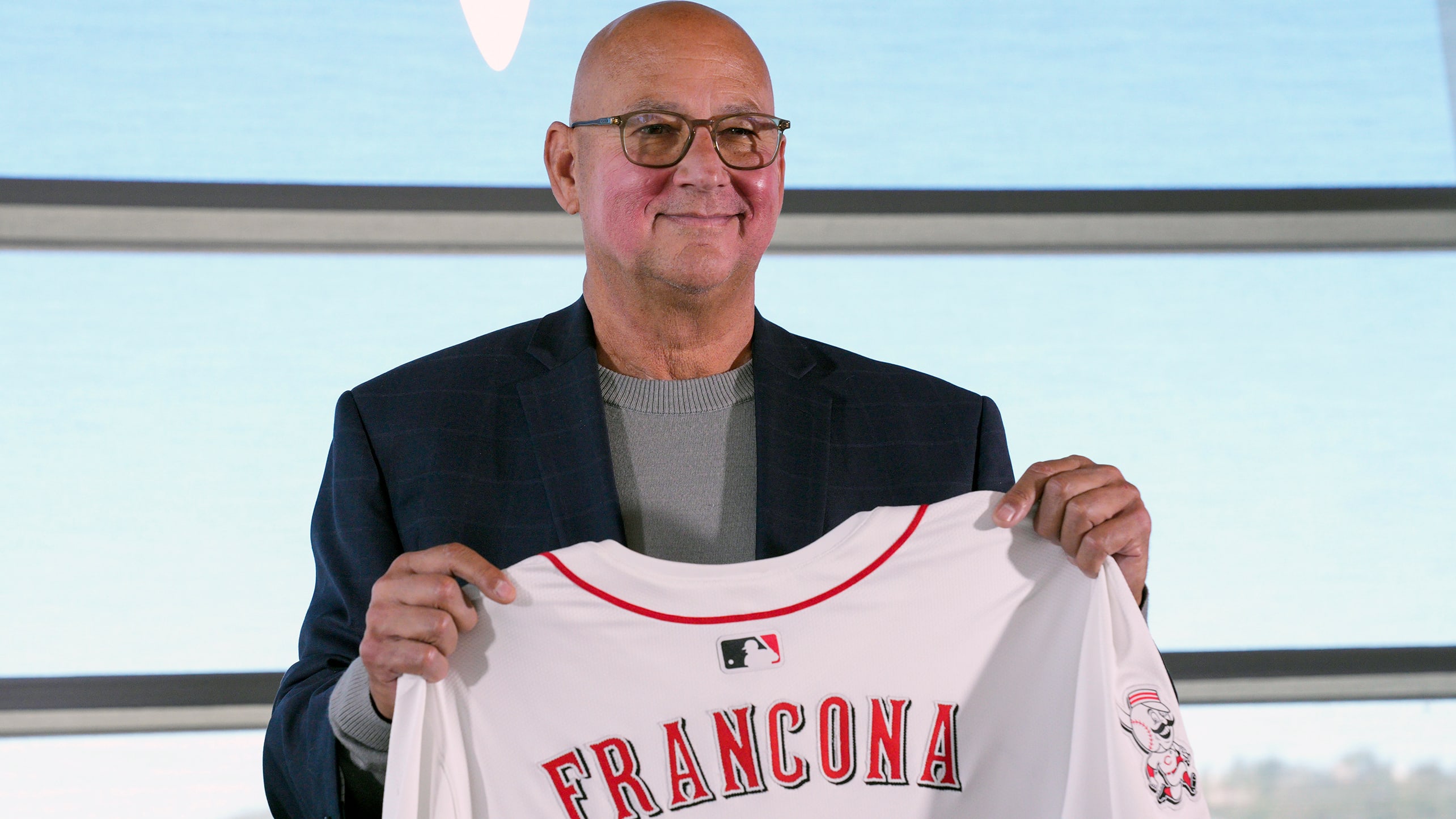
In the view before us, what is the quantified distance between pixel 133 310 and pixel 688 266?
1.71 meters

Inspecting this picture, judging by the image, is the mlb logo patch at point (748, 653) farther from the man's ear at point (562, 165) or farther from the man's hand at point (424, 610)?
the man's ear at point (562, 165)

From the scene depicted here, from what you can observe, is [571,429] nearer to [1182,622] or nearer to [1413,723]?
[1182,622]

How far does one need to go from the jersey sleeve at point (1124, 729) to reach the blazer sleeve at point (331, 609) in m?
0.78

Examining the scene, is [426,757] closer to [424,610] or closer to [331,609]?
[424,610]

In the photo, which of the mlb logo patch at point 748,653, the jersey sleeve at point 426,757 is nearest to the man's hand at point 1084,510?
the mlb logo patch at point 748,653

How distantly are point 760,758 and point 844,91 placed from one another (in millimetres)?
1929

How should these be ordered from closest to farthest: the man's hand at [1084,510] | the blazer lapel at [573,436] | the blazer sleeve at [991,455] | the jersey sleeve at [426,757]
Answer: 1. the jersey sleeve at [426,757]
2. the man's hand at [1084,510]
3. the blazer lapel at [573,436]
4. the blazer sleeve at [991,455]

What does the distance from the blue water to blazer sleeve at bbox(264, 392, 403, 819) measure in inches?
51.6

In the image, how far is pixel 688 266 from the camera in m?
1.37

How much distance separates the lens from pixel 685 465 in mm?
1396

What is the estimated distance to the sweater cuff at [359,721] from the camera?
1.15 meters

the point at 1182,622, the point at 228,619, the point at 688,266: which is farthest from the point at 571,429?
the point at 1182,622

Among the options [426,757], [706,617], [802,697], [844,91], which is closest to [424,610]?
[426,757]

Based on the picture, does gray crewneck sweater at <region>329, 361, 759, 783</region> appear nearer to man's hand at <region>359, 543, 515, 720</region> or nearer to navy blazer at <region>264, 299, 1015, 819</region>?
navy blazer at <region>264, 299, 1015, 819</region>
